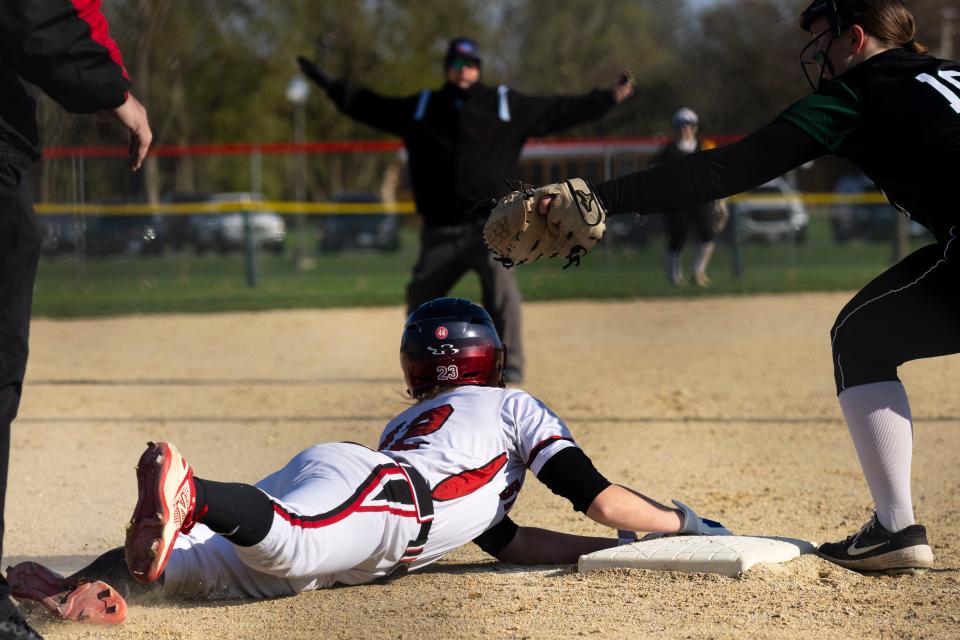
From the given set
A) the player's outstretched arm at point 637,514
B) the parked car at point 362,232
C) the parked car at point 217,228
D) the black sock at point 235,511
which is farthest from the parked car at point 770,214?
the black sock at point 235,511

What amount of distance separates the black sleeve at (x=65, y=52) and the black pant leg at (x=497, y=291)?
424 centimetres

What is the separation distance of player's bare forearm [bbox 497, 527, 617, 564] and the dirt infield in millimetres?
49

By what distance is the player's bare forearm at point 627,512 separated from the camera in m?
3.04

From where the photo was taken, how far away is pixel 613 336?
957 cm

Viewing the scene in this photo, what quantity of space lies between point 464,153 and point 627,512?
4121 millimetres

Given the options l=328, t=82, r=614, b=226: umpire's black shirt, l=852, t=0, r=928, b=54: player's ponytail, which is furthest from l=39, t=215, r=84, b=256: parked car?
l=852, t=0, r=928, b=54: player's ponytail

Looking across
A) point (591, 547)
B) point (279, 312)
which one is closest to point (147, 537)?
point (591, 547)

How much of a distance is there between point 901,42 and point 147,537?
7.60 feet

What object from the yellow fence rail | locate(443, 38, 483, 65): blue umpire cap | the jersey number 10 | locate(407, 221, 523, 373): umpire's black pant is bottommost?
locate(407, 221, 523, 373): umpire's black pant

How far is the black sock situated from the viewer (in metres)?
2.65

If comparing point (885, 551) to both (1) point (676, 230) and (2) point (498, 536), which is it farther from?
(1) point (676, 230)

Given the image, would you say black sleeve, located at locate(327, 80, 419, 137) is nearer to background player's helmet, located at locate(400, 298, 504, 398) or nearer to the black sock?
background player's helmet, located at locate(400, 298, 504, 398)

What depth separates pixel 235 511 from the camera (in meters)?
2.68

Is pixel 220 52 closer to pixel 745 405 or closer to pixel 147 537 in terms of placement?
pixel 745 405
